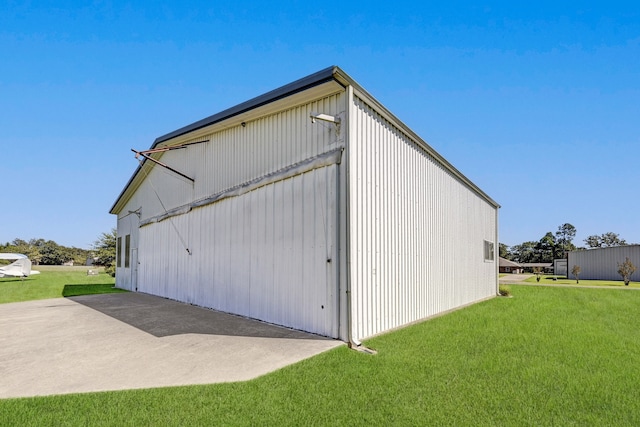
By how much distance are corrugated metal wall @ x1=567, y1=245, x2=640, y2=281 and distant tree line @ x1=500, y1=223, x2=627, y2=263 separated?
961 inches

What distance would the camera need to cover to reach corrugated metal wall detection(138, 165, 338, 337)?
670 centimetres

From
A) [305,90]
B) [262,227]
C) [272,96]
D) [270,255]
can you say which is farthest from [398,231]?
[272,96]

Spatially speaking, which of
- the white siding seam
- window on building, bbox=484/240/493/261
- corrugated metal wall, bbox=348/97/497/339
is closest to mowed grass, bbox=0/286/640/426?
corrugated metal wall, bbox=348/97/497/339

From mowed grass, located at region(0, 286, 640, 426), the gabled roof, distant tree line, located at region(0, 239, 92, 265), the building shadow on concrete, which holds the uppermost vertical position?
the gabled roof

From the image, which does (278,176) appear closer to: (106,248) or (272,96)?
(272,96)

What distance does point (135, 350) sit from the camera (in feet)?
18.8

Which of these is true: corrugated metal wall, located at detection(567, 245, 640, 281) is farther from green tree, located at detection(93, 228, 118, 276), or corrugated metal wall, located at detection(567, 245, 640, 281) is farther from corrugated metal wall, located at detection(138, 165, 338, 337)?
green tree, located at detection(93, 228, 118, 276)

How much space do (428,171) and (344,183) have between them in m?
4.51

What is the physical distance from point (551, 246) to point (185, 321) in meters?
79.1

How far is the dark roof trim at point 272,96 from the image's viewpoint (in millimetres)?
6427

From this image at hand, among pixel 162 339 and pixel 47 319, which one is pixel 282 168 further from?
pixel 47 319

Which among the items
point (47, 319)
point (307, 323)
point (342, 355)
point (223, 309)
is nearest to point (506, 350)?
point (342, 355)

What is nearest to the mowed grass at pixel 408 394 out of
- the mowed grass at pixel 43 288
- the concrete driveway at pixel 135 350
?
the concrete driveway at pixel 135 350

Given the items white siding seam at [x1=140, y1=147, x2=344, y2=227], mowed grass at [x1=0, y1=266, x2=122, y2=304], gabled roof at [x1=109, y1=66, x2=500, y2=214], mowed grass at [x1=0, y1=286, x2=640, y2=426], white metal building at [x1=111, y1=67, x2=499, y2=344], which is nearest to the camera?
mowed grass at [x1=0, y1=286, x2=640, y2=426]
